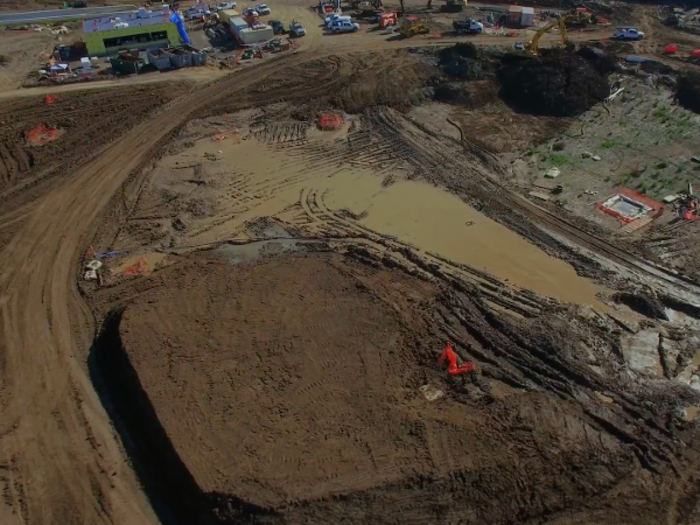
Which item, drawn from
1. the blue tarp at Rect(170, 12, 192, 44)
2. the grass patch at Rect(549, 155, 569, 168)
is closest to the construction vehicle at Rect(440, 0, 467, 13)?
the blue tarp at Rect(170, 12, 192, 44)

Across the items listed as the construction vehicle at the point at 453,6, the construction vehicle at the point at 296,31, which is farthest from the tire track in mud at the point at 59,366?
the construction vehicle at the point at 453,6

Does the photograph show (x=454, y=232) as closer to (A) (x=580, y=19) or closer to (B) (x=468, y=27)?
(B) (x=468, y=27)

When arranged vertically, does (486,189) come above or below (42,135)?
below

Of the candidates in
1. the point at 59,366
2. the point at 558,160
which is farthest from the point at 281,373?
the point at 558,160

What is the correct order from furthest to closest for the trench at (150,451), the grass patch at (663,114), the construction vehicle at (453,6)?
the construction vehicle at (453,6), the grass patch at (663,114), the trench at (150,451)

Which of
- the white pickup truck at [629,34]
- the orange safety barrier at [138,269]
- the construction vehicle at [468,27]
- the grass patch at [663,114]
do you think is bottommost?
the orange safety barrier at [138,269]

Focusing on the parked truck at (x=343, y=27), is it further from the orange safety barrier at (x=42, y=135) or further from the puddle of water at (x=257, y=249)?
the puddle of water at (x=257, y=249)

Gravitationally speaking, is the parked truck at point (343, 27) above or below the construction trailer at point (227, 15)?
below
